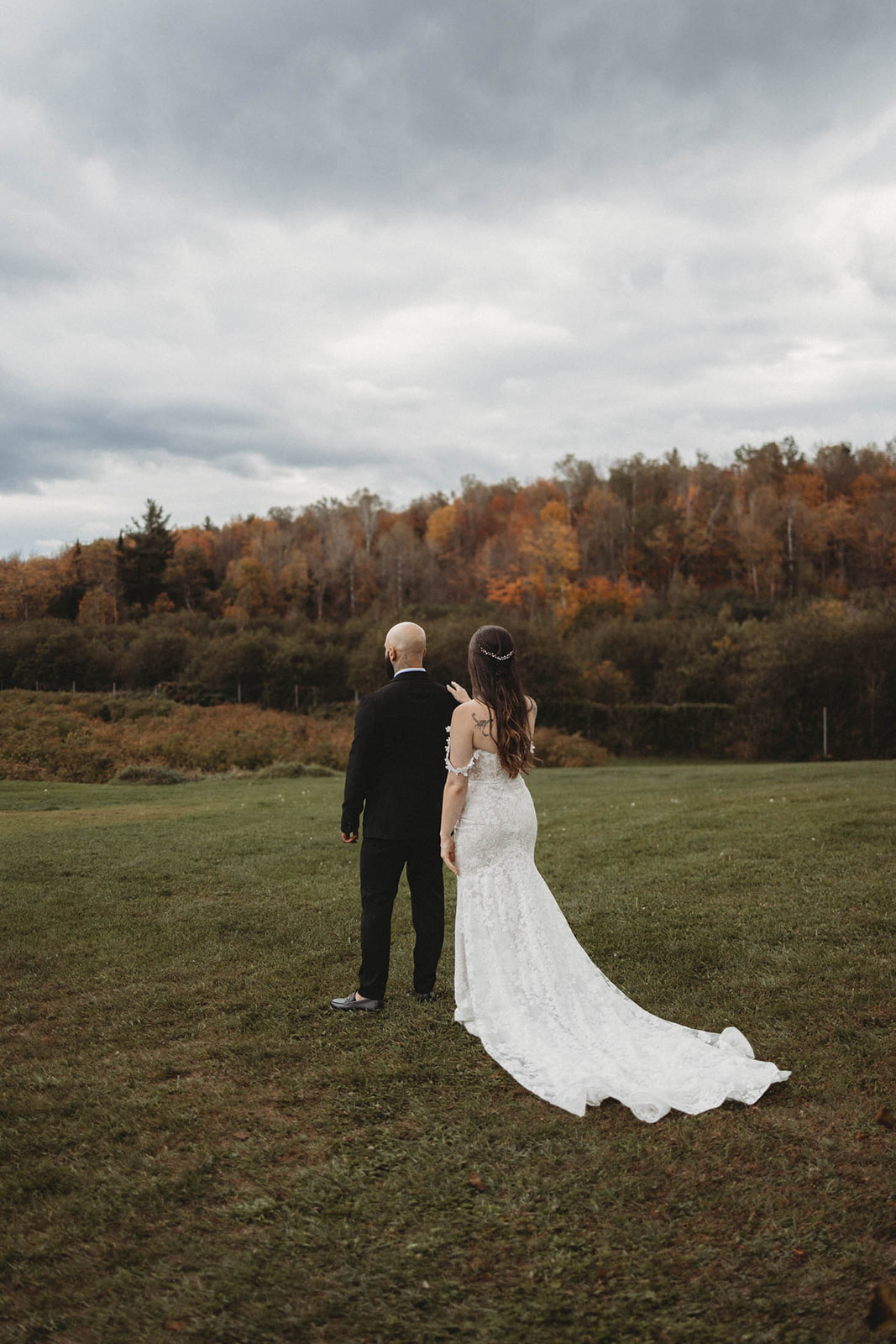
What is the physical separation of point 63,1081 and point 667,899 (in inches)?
214

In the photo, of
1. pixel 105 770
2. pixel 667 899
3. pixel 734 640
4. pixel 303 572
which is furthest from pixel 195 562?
pixel 667 899

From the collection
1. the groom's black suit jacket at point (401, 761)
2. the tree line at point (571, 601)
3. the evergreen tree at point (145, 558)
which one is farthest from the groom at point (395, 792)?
the evergreen tree at point (145, 558)

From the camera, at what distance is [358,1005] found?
5.54m

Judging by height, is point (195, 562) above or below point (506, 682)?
above

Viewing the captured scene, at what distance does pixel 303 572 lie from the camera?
71.5m

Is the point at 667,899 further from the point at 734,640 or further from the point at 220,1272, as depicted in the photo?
the point at 734,640

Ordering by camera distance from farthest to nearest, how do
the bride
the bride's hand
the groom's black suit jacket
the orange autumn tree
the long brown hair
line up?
the orange autumn tree, the groom's black suit jacket, the bride's hand, the long brown hair, the bride

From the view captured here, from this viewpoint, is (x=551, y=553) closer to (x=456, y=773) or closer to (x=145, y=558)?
(x=145, y=558)

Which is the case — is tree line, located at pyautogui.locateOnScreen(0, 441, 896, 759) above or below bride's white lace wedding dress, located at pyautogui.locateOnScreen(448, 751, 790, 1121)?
above

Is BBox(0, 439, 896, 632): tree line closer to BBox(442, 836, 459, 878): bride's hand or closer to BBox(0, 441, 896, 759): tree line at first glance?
BBox(0, 441, 896, 759): tree line

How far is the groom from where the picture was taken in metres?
5.49

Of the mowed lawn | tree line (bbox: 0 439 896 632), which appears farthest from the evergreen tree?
the mowed lawn

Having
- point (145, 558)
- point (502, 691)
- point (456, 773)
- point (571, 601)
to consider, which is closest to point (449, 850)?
point (456, 773)

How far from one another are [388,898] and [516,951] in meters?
0.89
